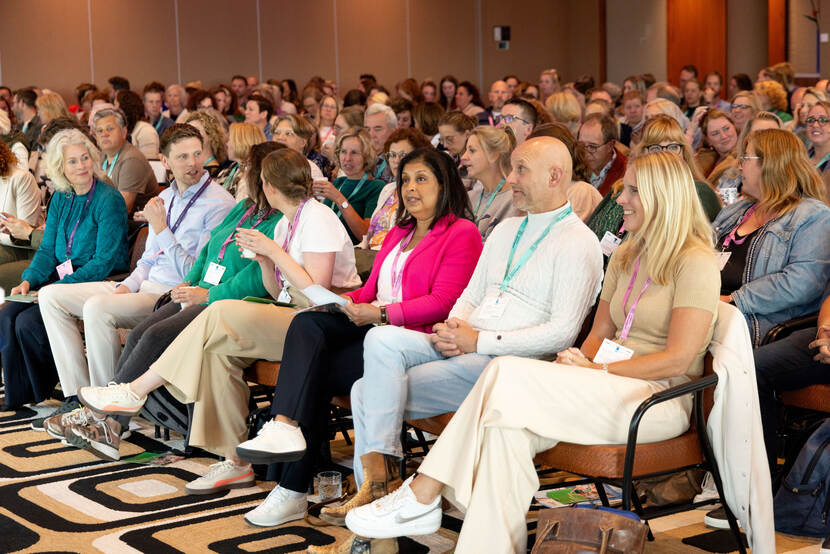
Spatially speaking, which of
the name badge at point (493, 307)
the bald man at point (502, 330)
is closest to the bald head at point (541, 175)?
the bald man at point (502, 330)

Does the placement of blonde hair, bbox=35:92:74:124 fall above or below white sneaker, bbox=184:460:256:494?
above

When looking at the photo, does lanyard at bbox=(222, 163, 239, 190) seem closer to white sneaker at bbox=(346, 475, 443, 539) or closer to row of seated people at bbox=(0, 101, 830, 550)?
row of seated people at bbox=(0, 101, 830, 550)

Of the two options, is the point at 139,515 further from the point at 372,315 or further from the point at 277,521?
the point at 372,315

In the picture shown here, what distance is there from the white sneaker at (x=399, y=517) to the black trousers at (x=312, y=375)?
64cm

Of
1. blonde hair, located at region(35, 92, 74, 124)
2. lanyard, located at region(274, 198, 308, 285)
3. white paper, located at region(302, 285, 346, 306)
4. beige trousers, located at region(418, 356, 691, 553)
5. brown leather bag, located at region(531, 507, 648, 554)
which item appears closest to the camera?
brown leather bag, located at region(531, 507, 648, 554)

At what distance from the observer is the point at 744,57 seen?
50.9 feet

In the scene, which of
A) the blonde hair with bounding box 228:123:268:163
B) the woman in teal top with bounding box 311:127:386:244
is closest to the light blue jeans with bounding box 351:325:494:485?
the woman in teal top with bounding box 311:127:386:244

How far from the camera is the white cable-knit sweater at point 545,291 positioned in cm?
310

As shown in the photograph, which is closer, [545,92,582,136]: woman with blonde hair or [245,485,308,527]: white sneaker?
[245,485,308,527]: white sneaker

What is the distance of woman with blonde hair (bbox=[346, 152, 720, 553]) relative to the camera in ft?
8.55

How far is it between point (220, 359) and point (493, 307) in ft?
3.62

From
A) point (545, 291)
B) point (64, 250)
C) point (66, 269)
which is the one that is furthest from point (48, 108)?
point (545, 291)

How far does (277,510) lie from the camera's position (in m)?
3.31

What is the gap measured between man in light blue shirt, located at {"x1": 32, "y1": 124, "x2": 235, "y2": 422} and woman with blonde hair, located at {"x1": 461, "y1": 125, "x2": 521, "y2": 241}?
3.88 ft
